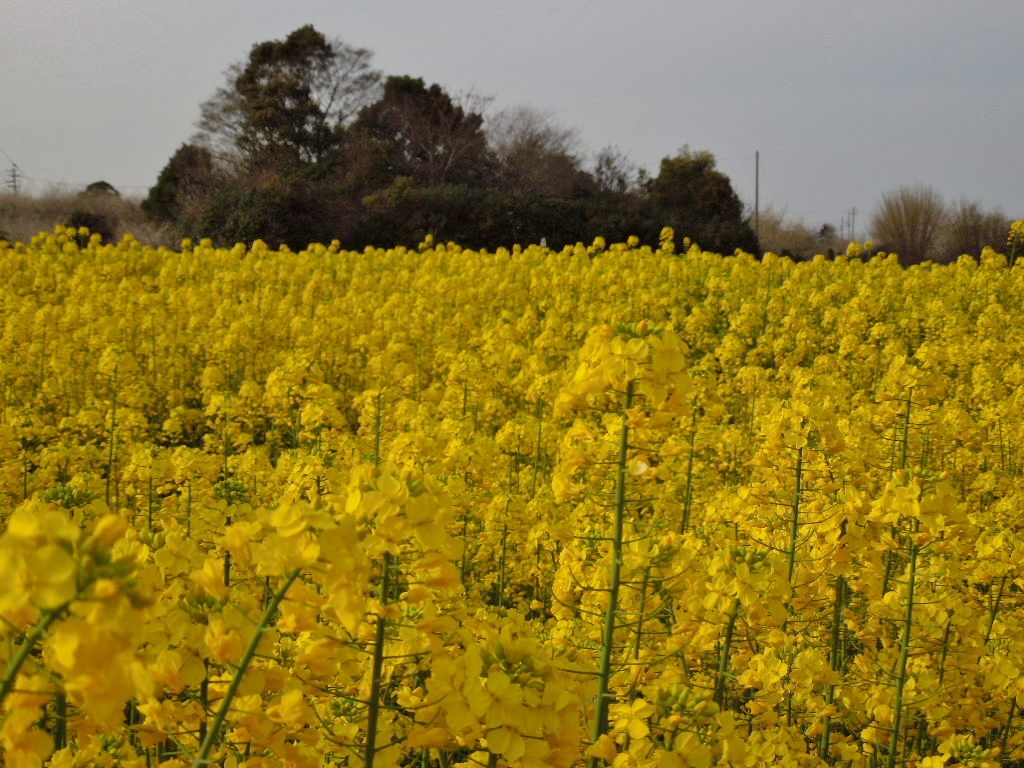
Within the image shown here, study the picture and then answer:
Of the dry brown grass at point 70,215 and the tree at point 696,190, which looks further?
the tree at point 696,190

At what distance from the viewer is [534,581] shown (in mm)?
4203

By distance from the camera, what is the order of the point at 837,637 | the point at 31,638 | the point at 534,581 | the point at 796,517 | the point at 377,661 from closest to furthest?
the point at 31,638
the point at 377,661
the point at 796,517
the point at 837,637
the point at 534,581

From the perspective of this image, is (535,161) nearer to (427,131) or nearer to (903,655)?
(427,131)

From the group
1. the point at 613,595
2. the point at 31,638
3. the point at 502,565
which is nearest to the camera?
the point at 31,638

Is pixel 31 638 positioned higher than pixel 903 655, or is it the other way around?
pixel 31 638

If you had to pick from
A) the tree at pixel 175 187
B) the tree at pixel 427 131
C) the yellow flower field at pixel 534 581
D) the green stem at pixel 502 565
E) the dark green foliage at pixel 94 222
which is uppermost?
the tree at pixel 427 131

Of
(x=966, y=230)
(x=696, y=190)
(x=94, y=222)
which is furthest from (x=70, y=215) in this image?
(x=966, y=230)

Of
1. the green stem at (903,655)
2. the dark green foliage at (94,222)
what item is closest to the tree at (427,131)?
the dark green foliage at (94,222)

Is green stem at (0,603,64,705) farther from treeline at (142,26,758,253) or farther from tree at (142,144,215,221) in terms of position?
tree at (142,144,215,221)

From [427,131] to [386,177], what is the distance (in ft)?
18.3

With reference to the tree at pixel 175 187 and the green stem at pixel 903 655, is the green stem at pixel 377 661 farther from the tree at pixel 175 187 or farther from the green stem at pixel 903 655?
the tree at pixel 175 187

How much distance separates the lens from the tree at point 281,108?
28.9m

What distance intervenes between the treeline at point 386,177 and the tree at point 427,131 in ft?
0.15

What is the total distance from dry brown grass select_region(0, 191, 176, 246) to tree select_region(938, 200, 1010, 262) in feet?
Result: 62.0
